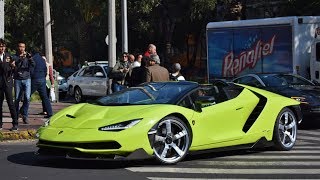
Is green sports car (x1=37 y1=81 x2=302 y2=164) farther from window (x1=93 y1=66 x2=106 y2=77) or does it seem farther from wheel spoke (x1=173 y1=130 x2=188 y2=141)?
window (x1=93 y1=66 x2=106 y2=77)

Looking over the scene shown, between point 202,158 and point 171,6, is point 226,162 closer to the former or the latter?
point 202,158

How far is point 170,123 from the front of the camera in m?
7.99

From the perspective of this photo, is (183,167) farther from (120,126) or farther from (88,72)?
(88,72)

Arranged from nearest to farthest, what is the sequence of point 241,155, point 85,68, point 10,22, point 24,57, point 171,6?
point 241,155
point 24,57
point 85,68
point 171,6
point 10,22

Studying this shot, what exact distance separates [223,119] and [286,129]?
147 centimetres

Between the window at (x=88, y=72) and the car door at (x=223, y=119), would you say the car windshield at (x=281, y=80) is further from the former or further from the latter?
the window at (x=88, y=72)

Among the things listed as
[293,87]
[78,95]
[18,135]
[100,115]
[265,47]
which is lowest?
[78,95]

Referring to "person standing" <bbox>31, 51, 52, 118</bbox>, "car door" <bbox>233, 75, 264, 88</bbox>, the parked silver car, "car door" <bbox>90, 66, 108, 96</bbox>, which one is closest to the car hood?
"person standing" <bbox>31, 51, 52, 118</bbox>

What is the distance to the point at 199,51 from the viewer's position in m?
54.0

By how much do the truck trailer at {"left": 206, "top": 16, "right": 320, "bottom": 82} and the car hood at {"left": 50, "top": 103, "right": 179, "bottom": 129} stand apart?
11.0m

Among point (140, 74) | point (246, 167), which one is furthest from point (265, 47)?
point (246, 167)

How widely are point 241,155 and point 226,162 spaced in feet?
2.47

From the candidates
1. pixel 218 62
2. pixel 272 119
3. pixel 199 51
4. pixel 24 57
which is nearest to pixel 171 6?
pixel 218 62

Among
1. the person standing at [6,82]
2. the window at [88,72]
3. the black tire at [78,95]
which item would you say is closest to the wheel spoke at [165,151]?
the person standing at [6,82]
